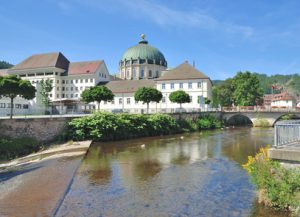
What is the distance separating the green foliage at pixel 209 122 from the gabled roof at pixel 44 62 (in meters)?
41.4

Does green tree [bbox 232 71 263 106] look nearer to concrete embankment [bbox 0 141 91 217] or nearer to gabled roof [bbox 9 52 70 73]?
gabled roof [bbox 9 52 70 73]

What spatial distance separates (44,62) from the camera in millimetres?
79312

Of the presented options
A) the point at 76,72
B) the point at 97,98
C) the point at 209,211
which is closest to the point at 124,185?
the point at 209,211

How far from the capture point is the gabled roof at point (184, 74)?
66.1m

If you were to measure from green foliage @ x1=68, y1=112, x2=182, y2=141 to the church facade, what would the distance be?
14825 mm

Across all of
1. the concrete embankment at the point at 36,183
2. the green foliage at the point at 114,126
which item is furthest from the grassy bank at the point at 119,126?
the concrete embankment at the point at 36,183

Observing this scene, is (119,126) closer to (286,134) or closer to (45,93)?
(286,134)

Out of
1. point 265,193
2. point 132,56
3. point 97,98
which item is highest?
point 132,56

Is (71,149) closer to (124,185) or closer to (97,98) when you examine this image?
(124,185)

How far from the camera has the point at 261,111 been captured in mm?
57344

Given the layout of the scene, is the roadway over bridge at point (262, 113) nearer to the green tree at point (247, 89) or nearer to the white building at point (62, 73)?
the green tree at point (247, 89)

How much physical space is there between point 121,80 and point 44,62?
18795mm

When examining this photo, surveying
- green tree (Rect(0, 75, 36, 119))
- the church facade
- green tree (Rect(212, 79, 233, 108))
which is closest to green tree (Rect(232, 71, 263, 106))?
the church facade

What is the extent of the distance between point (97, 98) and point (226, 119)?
2652 centimetres
